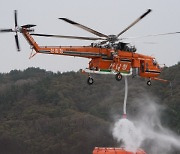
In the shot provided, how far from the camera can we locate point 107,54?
138 ft

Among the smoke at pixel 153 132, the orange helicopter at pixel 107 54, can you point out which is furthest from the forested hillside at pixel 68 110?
the orange helicopter at pixel 107 54

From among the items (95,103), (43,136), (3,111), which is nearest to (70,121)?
(43,136)

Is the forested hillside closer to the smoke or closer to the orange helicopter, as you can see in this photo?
the smoke

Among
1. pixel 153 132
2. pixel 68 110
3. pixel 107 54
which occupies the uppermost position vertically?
pixel 107 54

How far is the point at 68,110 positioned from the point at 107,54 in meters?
82.6

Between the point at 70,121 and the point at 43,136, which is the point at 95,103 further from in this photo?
the point at 43,136

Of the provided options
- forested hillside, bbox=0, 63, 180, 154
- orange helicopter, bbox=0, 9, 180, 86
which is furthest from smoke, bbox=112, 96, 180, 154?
orange helicopter, bbox=0, 9, 180, 86

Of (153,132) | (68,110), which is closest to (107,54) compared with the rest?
(153,132)

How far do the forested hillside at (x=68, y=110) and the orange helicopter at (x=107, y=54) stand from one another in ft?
170

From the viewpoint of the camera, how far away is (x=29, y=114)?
11819 centimetres

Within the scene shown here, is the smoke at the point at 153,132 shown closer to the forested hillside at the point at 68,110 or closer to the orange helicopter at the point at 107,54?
the forested hillside at the point at 68,110

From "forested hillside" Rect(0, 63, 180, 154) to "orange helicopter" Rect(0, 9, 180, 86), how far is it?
170 ft

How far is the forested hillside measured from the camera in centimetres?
9794

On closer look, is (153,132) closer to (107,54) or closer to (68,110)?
(68,110)
